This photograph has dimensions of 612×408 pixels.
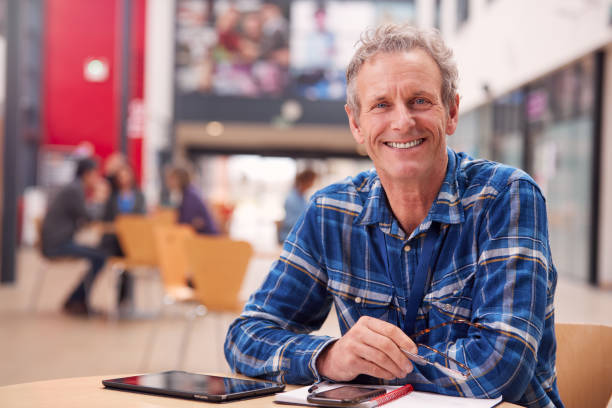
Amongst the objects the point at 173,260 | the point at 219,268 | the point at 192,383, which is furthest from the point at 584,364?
the point at 173,260

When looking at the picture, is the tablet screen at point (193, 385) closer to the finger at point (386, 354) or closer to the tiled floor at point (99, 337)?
the finger at point (386, 354)

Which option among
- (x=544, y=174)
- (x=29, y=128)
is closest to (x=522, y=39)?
(x=544, y=174)

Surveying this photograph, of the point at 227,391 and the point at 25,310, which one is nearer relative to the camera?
the point at 227,391

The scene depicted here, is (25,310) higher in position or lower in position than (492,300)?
lower

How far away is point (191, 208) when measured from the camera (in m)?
6.96

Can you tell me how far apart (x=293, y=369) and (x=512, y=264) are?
487mm

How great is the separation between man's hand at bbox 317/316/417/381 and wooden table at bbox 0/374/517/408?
17cm

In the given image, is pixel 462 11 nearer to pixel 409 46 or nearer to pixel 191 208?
pixel 191 208

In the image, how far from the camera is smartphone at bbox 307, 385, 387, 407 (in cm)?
122

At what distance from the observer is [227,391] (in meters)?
1.29

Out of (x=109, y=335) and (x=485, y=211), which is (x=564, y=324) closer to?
(x=485, y=211)

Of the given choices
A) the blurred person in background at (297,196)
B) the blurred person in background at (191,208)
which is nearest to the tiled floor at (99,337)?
the blurred person in background at (191,208)

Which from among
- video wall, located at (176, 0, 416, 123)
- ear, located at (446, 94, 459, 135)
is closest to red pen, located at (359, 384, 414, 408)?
ear, located at (446, 94, 459, 135)

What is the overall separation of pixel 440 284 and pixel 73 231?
6207mm
